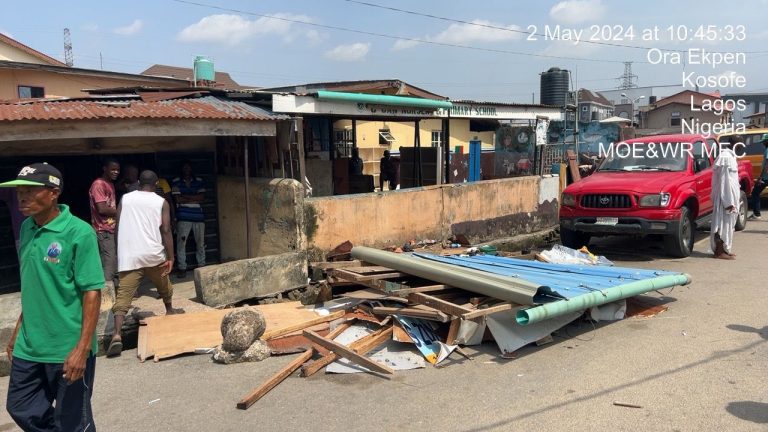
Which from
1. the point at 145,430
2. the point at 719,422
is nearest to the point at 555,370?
the point at 719,422

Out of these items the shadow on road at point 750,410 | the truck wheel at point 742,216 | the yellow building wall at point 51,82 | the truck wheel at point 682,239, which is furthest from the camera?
the yellow building wall at point 51,82

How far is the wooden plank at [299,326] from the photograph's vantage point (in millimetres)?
5545

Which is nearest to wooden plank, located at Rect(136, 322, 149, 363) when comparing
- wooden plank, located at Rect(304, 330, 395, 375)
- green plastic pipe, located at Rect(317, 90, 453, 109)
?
wooden plank, located at Rect(304, 330, 395, 375)

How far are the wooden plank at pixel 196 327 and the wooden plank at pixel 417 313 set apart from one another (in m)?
0.70

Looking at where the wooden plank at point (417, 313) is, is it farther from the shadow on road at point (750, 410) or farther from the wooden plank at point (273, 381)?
the shadow on road at point (750, 410)

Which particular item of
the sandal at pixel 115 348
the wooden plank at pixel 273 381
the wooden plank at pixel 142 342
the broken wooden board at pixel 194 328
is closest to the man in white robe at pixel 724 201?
the broken wooden board at pixel 194 328

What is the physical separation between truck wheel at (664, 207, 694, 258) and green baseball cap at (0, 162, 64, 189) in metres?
8.68

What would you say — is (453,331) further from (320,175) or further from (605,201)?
(320,175)

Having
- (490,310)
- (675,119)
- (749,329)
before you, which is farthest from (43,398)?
(675,119)

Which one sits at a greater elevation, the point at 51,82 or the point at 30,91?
the point at 51,82

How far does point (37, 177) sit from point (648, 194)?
8.38 meters

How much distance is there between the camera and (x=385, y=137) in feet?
78.7

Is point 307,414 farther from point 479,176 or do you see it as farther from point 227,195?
point 479,176

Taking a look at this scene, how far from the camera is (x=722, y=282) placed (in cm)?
743
